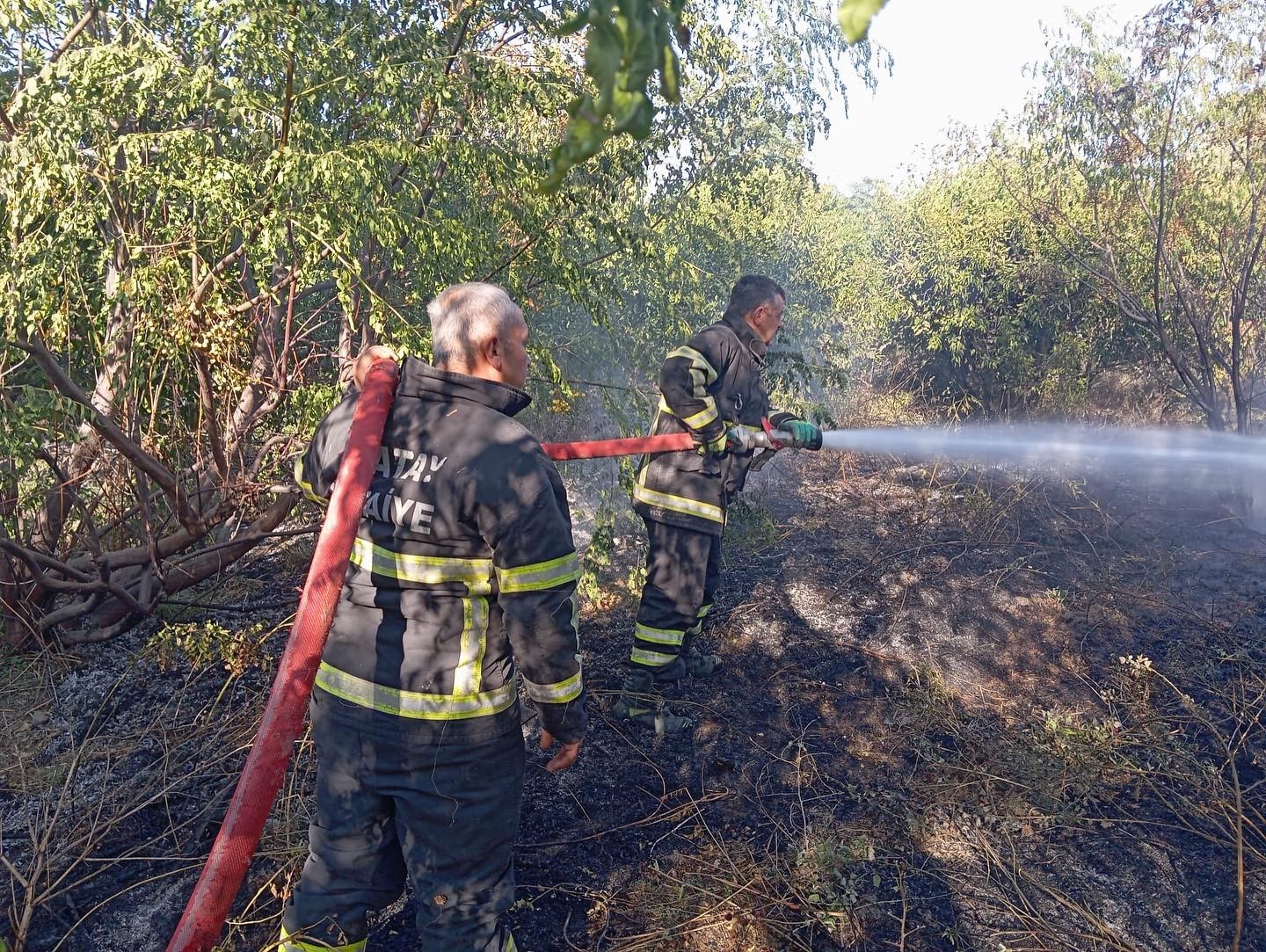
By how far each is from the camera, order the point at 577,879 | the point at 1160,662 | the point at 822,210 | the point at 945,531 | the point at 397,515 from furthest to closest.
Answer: the point at 822,210 → the point at 945,531 → the point at 1160,662 → the point at 577,879 → the point at 397,515

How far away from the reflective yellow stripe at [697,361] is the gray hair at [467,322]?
5.82ft

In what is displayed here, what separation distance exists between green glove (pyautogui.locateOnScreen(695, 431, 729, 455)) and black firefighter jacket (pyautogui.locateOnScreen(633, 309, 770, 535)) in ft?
0.06

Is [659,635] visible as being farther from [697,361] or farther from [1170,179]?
[1170,179]

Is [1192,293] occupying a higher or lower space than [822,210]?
lower

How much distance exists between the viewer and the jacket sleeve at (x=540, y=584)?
75.2 inches

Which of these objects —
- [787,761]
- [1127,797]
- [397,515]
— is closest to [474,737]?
[397,515]

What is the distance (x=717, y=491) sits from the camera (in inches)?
157

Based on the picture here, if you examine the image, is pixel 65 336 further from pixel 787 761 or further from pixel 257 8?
pixel 787 761

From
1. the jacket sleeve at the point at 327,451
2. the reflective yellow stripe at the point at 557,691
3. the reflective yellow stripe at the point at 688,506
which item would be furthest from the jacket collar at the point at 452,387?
the reflective yellow stripe at the point at 688,506

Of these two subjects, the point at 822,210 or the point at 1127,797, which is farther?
the point at 822,210

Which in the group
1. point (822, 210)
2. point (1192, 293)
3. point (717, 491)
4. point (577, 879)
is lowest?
point (577, 879)

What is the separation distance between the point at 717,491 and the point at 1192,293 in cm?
555

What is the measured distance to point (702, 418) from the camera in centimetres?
375

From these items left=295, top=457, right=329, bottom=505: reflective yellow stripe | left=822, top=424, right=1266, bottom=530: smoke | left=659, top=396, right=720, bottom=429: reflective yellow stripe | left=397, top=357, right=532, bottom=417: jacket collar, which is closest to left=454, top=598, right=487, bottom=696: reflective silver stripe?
left=397, top=357, right=532, bottom=417: jacket collar
